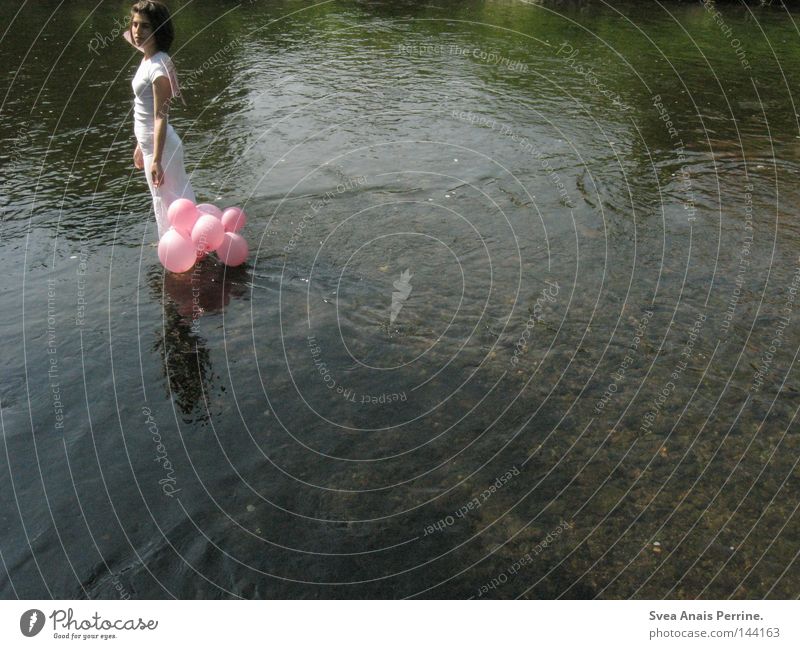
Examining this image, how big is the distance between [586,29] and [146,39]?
17.4 metres

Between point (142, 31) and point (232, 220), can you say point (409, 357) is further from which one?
point (142, 31)

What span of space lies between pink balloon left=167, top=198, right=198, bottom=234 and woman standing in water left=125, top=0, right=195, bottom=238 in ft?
1.06

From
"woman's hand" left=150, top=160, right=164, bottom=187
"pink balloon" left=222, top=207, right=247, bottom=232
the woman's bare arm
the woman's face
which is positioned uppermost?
the woman's face

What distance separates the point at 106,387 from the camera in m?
6.15

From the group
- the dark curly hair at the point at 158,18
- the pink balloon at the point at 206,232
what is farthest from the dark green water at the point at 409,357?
Result: the dark curly hair at the point at 158,18

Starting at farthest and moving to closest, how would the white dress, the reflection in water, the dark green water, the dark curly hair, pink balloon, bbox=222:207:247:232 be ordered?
1. pink balloon, bbox=222:207:247:232
2. the white dress
3. the dark curly hair
4. the reflection in water
5. the dark green water

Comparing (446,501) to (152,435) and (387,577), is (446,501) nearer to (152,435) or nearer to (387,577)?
(387,577)

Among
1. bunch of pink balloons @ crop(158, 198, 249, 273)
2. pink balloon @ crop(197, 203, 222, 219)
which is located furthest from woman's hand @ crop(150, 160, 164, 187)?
pink balloon @ crop(197, 203, 222, 219)

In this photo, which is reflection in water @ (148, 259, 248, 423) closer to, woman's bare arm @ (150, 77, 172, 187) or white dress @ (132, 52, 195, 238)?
white dress @ (132, 52, 195, 238)

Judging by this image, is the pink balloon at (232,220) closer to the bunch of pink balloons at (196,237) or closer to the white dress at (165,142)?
the bunch of pink balloons at (196,237)

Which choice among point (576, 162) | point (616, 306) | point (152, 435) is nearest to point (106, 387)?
point (152, 435)

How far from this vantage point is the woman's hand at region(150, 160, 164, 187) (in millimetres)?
7438

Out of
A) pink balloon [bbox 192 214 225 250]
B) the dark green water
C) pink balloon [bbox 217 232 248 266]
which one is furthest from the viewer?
pink balloon [bbox 217 232 248 266]

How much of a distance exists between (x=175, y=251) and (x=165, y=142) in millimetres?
1153
